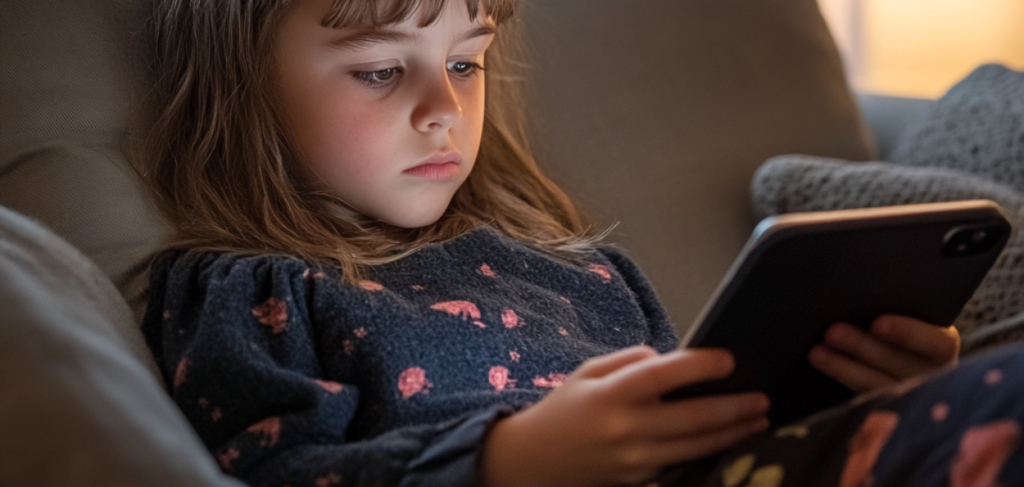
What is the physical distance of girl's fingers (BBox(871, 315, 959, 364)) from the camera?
67cm

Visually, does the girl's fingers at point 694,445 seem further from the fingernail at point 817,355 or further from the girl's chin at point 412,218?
the girl's chin at point 412,218

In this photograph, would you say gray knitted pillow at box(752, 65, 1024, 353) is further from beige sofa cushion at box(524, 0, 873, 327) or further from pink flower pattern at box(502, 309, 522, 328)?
pink flower pattern at box(502, 309, 522, 328)

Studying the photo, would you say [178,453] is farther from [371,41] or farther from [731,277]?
[371,41]

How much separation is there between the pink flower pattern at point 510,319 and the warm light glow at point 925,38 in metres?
1.66

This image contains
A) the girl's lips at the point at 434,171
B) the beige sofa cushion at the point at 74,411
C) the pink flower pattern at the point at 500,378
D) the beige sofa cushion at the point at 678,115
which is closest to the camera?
the beige sofa cushion at the point at 74,411

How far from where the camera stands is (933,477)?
0.46 m

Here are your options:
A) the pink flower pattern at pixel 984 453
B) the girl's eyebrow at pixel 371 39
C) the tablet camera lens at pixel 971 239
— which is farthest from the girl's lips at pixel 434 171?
the pink flower pattern at pixel 984 453

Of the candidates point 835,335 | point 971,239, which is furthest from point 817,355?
point 971,239

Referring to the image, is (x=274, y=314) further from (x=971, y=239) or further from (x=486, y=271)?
(x=971, y=239)

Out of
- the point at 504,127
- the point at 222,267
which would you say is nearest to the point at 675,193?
the point at 504,127

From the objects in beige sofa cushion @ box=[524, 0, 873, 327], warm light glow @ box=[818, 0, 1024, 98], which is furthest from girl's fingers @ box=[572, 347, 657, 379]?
warm light glow @ box=[818, 0, 1024, 98]

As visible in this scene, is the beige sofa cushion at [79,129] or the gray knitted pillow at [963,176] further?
the gray knitted pillow at [963,176]

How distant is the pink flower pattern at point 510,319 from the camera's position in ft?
2.81

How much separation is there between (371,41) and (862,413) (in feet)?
1.72
